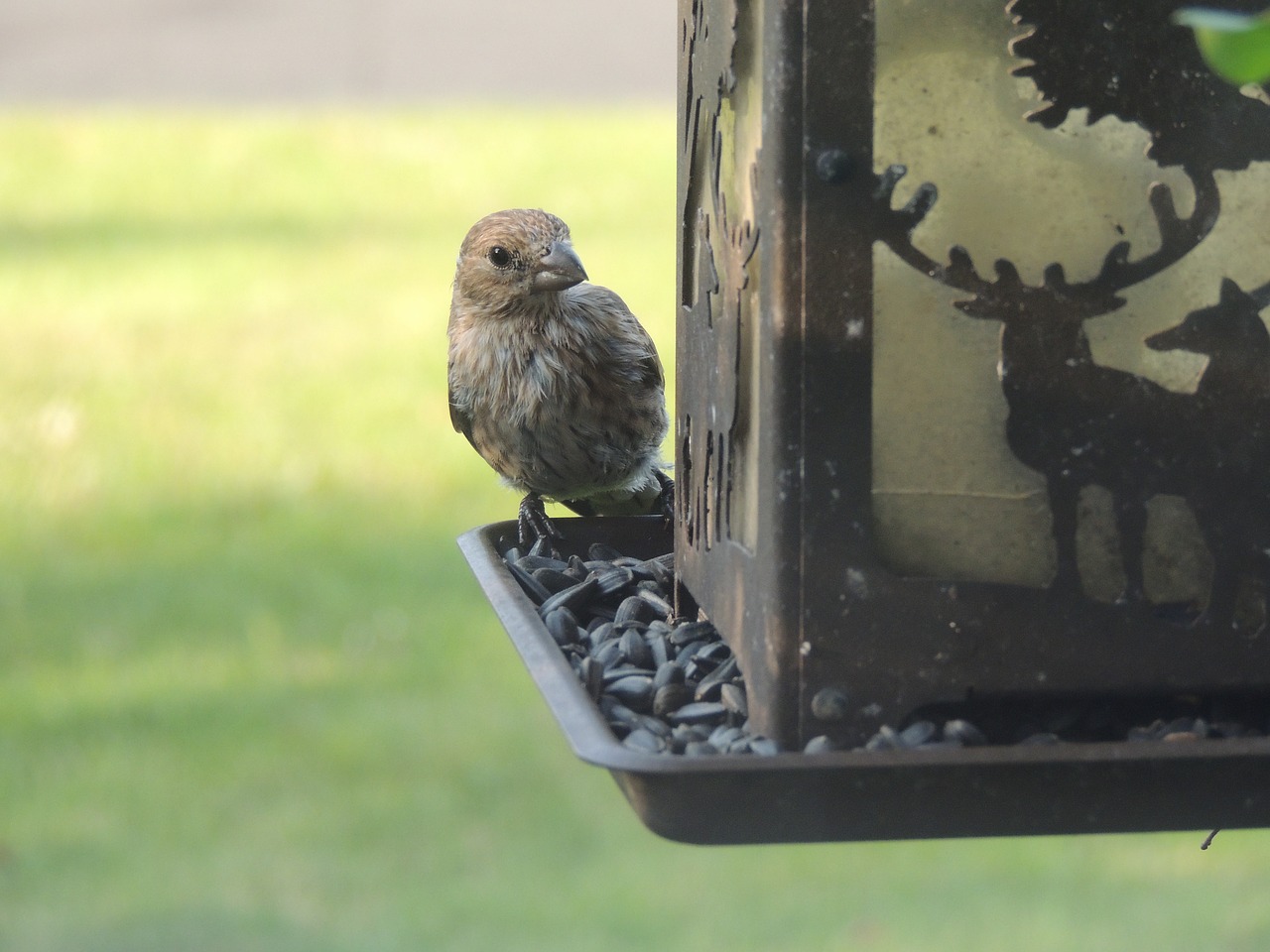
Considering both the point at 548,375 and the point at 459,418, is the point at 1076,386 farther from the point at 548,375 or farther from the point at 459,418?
the point at 459,418

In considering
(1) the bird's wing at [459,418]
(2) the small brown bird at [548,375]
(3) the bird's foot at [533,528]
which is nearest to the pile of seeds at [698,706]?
(3) the bird's foot at [533,528]

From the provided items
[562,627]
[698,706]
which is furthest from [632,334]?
[698,706]

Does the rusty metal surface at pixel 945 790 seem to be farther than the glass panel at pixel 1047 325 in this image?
No

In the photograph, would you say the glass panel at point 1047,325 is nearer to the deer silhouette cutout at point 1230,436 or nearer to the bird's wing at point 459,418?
the deer silhouette cutout at point 1230,436

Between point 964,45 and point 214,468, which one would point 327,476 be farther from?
point 964,45

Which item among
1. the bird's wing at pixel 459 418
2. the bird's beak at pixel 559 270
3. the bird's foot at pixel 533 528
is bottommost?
the bird's foot at pixel 533 528

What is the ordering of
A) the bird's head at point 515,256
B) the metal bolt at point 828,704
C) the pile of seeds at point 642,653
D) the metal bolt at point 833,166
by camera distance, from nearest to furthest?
1. the metal bolt at point 833,166
2. the metal bolt at point 828,704
3. the pile of seeds at point 642,653
4. the bird's head at point 515,256

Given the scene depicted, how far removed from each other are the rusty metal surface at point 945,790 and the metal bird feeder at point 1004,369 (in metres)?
0.15

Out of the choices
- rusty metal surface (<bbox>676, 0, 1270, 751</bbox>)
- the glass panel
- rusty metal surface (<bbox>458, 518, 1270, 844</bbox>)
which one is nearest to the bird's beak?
rusty metal surface (<bbox>676, 0, 1270, 751</bbox>)

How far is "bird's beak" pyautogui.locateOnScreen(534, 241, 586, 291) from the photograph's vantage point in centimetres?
387

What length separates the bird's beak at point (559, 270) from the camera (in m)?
3.87

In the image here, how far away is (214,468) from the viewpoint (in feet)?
33.8

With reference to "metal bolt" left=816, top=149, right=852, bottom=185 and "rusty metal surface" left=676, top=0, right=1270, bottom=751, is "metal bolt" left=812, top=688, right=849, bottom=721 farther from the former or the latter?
"metal bolt" left=816, top=149, right=852, bottom=185

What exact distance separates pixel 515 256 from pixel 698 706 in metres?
1.83
